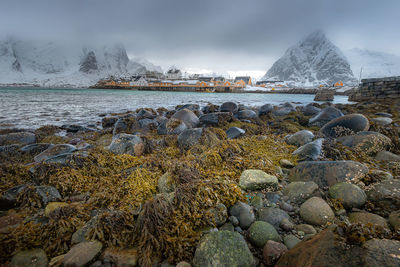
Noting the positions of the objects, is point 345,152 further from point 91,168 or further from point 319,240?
point 91,168

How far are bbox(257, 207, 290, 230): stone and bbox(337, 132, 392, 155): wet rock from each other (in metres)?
2.95

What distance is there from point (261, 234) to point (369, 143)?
12.2 feet

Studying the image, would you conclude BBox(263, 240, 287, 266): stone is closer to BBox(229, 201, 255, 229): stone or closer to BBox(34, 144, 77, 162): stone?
BBox(229, 201, 255, 229): stone

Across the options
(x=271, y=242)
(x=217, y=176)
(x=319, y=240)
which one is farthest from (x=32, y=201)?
(x=319, y=240)

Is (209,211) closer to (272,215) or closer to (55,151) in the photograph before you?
(272,215)

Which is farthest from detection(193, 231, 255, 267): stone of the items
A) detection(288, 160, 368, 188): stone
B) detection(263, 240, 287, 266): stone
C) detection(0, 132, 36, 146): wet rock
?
detection(0, 132, 36, 146): wet rock

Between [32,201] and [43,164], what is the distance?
0.93 m

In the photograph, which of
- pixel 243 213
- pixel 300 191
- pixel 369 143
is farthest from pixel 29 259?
pixel 369 143

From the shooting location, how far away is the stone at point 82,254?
154 centimetres

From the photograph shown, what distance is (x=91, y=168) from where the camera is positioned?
3.36 meters

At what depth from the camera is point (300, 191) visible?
2375 millimetres

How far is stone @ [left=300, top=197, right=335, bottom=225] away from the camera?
1.93 m

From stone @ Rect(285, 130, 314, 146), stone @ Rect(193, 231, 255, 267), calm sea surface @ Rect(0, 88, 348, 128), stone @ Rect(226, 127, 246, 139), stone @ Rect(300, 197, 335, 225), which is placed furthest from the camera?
calm sea surface @ Rect(0, 88, 348, 128)

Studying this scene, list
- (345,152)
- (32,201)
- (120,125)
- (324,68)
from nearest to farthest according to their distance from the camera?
(32,201) < (345,152) < (120,125) < (324,68)
